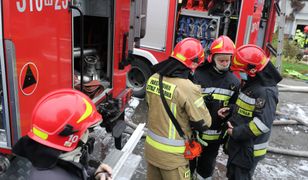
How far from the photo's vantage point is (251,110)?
276 centimetres

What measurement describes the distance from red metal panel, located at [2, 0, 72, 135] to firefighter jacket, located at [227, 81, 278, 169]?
153 centimetres

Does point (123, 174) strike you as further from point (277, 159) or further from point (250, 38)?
point (250, 38)

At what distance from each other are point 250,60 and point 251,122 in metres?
0.52

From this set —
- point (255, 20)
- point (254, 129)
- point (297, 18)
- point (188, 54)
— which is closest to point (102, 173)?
point (188, 54)

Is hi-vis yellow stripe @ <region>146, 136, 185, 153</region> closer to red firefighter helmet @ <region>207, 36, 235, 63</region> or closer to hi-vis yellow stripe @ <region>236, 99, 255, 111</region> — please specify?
hi-vis yellow stripe @ <region>236, 99, 255, 111</region>

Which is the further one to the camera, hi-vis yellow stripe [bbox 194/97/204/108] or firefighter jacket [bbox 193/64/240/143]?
firefighter jacket [bbox 193/64/240/143]

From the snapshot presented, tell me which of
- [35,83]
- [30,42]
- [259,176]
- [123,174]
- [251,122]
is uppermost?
[30,42]

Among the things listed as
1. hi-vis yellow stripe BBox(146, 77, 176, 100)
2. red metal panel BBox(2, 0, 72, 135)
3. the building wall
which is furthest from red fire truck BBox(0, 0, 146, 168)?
the building wall

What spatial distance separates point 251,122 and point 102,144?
2.29 metres

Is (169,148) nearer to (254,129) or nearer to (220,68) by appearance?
(254,129)

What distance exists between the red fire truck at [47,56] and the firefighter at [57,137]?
574 mm

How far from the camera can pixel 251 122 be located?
2682 mm

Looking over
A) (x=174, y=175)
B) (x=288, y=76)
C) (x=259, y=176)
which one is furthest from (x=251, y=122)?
(x=288, y=76)

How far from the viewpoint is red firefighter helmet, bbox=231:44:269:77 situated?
105 inches
